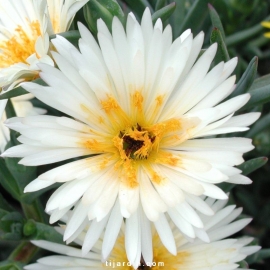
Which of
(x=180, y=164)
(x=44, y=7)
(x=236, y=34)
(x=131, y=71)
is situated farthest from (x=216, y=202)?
(x=236, y=34)

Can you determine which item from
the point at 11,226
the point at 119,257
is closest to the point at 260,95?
the point at 119,257

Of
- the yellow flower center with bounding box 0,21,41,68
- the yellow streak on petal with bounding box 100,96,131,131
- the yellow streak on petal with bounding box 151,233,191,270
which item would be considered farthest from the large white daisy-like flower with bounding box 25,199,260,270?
the yellow flower center with bounding box 0,21,41,68

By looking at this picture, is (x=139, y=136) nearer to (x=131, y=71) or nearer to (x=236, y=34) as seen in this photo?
(x=131, y=71)

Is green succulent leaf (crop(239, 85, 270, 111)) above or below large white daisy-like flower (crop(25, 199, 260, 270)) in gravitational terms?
above

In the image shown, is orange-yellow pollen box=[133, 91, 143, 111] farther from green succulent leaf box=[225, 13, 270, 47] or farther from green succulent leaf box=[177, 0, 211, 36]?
green succulent leaf box=[225, 13, 270, 47]

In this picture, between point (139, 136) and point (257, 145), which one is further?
point (257, 145)

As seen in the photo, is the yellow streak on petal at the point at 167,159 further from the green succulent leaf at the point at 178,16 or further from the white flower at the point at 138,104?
the green succulent leaf at the point at 178,16
